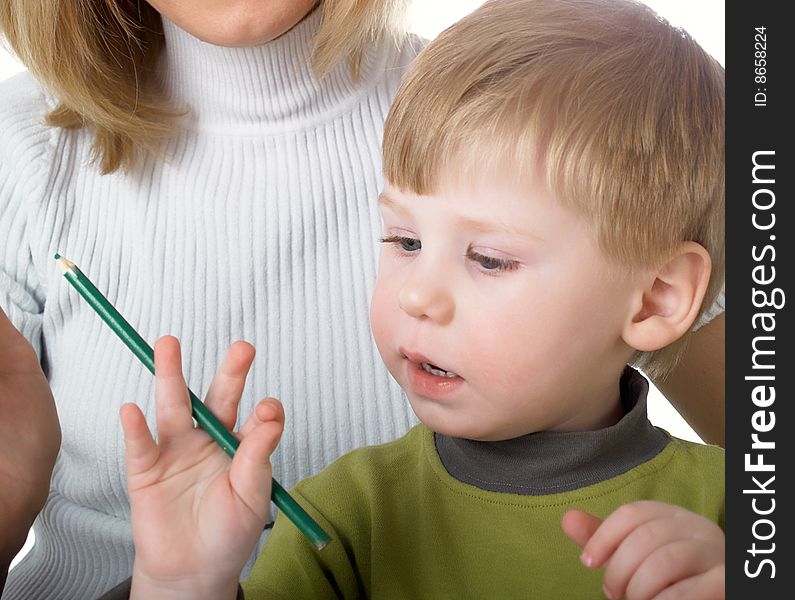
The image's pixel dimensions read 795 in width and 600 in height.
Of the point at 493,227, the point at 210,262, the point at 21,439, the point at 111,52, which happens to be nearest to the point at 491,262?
the point at 493,227

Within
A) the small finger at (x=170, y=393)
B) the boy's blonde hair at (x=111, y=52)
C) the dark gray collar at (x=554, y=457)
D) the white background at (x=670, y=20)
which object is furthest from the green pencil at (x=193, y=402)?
the boy's blonde hair at (x=111, y=52)

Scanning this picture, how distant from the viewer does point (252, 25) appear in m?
0.73

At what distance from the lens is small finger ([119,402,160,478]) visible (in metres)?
0.46

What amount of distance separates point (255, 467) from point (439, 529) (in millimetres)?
144

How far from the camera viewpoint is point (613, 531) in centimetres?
39

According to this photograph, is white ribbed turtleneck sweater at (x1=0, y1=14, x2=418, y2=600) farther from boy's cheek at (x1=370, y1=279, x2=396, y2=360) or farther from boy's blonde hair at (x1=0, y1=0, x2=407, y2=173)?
boy's cheek at (x1=370, y1=279, x2=396, y2=360)

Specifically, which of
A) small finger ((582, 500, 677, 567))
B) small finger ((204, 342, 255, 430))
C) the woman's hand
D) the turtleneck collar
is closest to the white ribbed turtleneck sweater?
the turtleneck collar

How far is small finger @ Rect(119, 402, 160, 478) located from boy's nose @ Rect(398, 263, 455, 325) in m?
0.13

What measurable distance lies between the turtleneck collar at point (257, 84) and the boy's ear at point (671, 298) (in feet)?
1.44

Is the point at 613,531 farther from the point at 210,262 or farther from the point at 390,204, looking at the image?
the point at 210,262

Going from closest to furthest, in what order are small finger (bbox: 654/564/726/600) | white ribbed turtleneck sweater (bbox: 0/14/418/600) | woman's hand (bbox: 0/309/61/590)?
small finger (bbox: 654/564/726/600), woman's hand (bbox: 0/309/61/590), white ribbed turtleneck sweater (bbox: 0/14/418/600)
